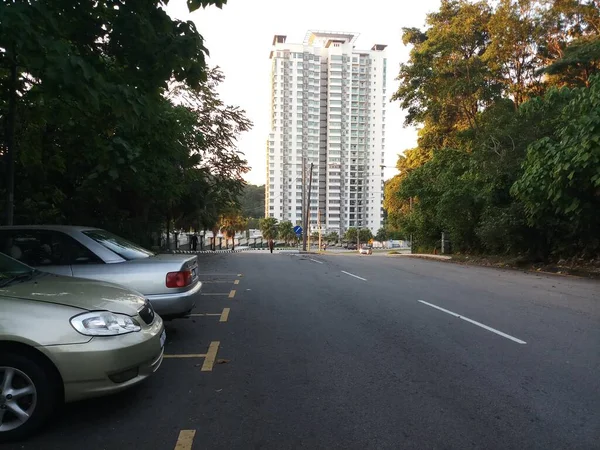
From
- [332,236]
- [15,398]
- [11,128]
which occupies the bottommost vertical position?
[15,398]

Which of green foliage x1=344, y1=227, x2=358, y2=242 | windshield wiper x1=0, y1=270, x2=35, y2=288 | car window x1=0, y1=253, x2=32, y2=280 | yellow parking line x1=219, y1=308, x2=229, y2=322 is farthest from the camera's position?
green foliage x1=344, y1=227, x2=358, y2=242

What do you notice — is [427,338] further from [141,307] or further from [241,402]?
[141,307]

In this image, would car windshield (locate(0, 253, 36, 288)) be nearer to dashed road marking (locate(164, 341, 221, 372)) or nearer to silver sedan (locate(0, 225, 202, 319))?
silver sedan (locate(0, 225, 202, 319))

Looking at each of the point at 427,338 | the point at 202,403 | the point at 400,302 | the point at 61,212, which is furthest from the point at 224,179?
the point at 202,403

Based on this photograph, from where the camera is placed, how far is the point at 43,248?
19.6 feet

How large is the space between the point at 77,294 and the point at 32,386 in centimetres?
78

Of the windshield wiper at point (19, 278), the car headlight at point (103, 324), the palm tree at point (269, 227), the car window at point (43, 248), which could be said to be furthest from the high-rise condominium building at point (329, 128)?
the car headlight at point (103, 324)

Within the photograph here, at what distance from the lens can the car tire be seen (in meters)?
3.57

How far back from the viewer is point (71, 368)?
145 inches

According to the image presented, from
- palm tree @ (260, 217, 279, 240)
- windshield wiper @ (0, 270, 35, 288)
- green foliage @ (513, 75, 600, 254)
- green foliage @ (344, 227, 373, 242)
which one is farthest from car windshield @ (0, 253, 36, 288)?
green foliage @ (344, 227, 373, 242)

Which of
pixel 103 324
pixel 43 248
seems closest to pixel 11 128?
pixel 43 248

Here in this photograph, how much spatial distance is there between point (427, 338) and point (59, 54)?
19.1ft

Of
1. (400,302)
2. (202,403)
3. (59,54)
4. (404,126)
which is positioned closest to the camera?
(202,403)

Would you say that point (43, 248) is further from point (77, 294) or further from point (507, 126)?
point (507, 126)
